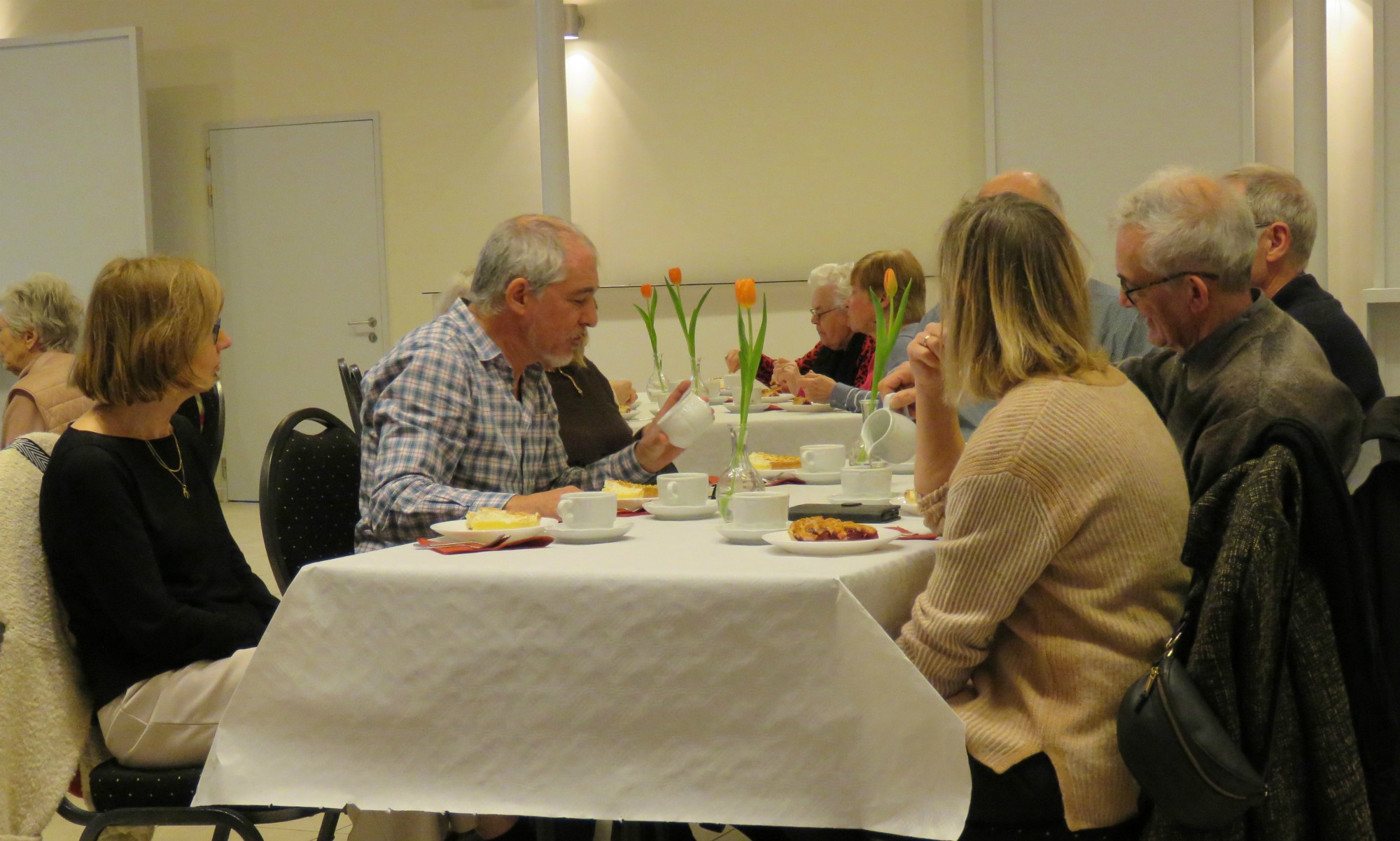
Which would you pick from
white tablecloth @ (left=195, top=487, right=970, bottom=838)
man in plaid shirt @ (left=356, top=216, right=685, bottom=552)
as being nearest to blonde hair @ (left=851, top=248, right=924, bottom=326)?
man in plaid shirt @ (left=356, top=216, right=685, bottom=552)

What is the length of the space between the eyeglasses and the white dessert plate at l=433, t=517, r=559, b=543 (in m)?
1.04

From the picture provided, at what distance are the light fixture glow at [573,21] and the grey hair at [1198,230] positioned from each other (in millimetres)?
6104

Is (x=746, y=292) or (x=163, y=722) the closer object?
(x=163, y=722)

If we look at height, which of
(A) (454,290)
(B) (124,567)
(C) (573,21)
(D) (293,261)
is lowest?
(B) (124,567)

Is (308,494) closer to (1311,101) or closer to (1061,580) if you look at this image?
(1061,580)

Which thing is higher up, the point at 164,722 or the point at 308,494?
the point at 308,494

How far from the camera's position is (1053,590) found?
1.45 meters

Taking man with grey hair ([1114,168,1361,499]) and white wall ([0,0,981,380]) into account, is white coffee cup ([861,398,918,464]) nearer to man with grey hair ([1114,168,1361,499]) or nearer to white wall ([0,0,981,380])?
man with grey hair ([1114,168,1361,499])

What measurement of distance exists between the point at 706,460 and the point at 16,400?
7.06 ft

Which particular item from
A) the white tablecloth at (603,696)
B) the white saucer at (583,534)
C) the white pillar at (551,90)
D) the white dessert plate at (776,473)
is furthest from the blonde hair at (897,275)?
the white tablecloth at (603,696)

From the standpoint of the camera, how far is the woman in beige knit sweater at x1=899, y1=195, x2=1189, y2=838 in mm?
1418

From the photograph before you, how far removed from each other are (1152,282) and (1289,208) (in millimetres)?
879

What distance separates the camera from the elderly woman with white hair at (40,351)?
12.8ft

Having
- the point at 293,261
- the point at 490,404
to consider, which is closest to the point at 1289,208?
the point at 490,404
